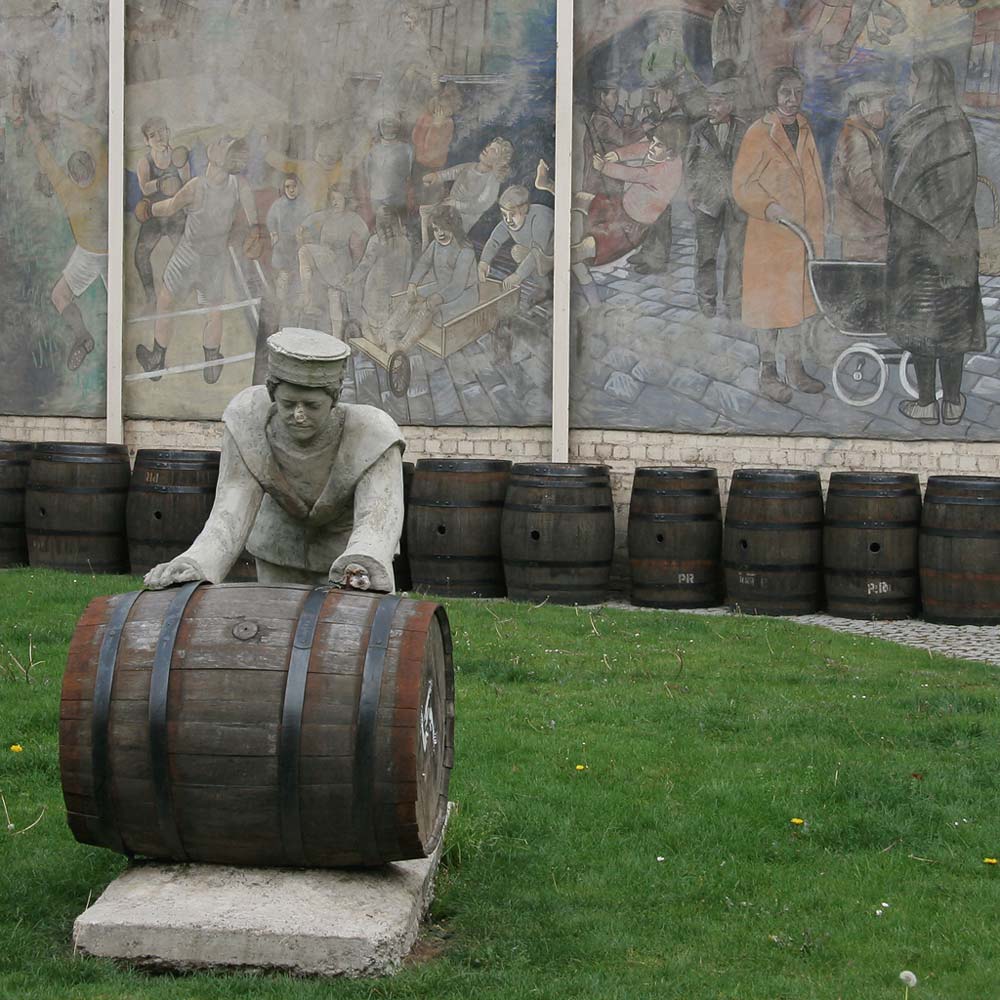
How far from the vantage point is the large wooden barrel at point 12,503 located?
39.8 feet

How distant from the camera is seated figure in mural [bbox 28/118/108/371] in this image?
13.2 meters

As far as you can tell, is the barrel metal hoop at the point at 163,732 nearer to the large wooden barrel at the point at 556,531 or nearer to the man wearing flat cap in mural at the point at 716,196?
the large wooden barrel at the point at 556,531

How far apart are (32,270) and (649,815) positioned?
962 centimetres

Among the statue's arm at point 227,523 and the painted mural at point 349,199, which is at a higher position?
the painted mural at point 349,199

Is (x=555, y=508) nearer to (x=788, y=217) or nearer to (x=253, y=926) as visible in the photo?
(x=788, y=217)

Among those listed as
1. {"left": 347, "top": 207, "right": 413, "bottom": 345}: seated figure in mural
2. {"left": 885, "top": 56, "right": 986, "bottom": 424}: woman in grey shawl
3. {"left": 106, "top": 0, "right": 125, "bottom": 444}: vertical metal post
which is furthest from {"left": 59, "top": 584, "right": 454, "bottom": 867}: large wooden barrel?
{"left": 106, "top": 0, "right": 125, "bottom": 444}: vertical metal post

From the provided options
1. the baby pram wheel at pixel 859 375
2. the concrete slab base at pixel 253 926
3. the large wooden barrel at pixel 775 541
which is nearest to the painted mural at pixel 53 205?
the large wooden barrel at pixel 775 541

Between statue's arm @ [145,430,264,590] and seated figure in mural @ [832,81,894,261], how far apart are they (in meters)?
7.52

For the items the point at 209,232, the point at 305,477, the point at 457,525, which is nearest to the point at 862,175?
the point at 457,525

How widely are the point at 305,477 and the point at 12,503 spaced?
8079 mm

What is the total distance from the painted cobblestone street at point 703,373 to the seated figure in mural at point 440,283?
985mm

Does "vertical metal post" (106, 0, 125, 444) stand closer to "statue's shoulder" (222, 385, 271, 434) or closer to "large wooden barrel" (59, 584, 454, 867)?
"statue's shoulder" (222, 385, 271, 434)

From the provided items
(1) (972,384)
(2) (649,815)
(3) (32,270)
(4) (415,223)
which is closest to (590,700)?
(2) (649,815)

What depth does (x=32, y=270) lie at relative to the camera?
526 inches
